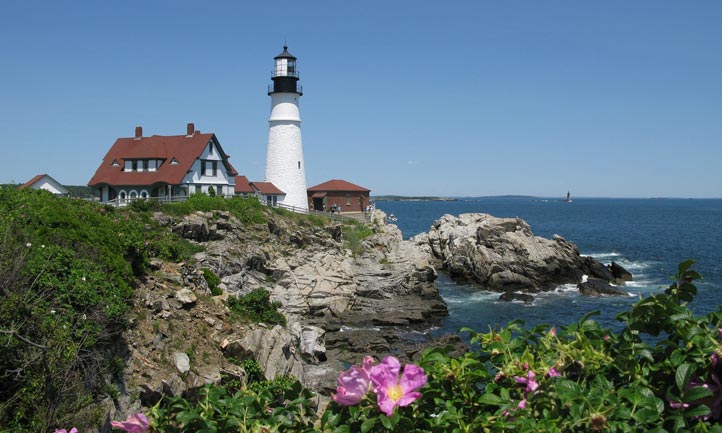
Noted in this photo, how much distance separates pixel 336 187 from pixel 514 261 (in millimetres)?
26268

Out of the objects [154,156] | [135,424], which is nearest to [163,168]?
[154,156]

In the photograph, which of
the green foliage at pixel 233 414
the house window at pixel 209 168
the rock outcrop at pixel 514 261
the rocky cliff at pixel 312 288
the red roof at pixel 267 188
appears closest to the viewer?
the green foliage at pixel 233 414

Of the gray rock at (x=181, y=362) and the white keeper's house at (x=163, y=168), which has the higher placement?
the white keeper's house at (x=163, y=168)

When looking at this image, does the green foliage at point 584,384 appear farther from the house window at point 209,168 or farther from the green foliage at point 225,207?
the house window at point 209,168

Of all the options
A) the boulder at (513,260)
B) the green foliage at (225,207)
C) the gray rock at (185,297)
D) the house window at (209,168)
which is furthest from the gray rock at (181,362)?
the house window at (209,168)

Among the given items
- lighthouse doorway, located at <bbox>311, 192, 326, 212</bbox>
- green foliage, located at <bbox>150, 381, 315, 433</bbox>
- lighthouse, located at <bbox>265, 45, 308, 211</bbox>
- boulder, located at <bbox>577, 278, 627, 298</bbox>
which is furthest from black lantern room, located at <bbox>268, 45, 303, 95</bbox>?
green foliage, located at <bbox>150, 381, 315, 433</bbox>

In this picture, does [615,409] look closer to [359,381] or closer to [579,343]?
[579,343]

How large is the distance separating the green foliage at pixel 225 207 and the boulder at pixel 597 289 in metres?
23.2

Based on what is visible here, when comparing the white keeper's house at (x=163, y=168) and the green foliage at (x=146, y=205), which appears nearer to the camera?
the green foliage at (x=146, y=205)

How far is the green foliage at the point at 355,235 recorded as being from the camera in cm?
4438


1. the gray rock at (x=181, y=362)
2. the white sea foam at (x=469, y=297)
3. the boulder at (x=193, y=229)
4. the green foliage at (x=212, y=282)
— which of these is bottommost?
the white sea foam at (x=469, y=297)

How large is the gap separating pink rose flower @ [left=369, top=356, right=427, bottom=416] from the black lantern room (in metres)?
49.0

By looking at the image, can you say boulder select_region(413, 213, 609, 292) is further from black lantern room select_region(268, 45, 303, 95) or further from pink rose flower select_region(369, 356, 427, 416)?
pink rose flower select_region(369, 356, 427, 416)

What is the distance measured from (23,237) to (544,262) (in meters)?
37.8
